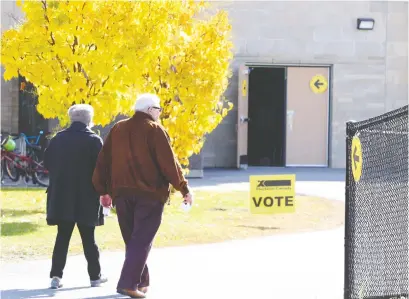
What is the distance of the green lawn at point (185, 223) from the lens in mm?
11289

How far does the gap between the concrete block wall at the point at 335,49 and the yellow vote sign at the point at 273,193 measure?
42.4 feet

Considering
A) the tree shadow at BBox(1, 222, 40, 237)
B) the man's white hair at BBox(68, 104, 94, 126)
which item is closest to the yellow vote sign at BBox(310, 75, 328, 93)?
the tree shadow at BBox(1, 222, 40, 237)

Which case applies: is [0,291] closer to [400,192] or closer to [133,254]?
[133,254]

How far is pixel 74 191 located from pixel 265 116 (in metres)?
17.5

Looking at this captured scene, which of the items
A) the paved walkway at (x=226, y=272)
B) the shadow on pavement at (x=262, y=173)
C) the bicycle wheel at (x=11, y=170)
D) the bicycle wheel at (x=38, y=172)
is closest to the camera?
the paved walkway at (x=226, y=272)

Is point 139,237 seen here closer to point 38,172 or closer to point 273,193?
point 273,193

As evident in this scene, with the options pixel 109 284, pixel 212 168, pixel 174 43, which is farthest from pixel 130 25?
pixel 212 168

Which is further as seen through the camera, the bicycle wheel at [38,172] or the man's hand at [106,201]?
the bicycle wheel at [38,172]

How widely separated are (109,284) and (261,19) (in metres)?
17.1

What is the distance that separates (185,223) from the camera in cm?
1328

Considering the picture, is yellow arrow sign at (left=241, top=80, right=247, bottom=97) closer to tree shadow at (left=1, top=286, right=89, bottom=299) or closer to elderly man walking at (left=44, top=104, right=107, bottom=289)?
elderly man walking at (left=44, top=104, right=107, bottom=289)

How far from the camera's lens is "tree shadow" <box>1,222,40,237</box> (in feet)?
39.6

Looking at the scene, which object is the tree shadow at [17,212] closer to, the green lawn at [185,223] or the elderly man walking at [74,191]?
the green lawn at [185,223]

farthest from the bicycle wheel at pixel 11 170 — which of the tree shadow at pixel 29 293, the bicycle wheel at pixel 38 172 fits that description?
the tree shadow at pixel 29 293
